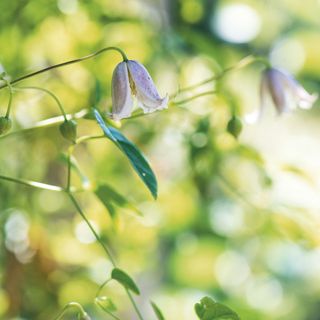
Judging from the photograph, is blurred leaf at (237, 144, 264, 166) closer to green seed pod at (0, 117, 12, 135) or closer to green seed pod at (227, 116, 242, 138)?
green seed pod at (227, 116, 242, 138)

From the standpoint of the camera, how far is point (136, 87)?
0.70 metres

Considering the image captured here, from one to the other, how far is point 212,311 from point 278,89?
1.03ft

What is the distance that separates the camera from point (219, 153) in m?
1.03

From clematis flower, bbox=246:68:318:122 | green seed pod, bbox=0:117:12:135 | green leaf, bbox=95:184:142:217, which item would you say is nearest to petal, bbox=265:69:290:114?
clematis flower, bbox=246:68:318:122

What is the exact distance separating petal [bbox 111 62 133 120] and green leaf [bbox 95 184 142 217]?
122 mm

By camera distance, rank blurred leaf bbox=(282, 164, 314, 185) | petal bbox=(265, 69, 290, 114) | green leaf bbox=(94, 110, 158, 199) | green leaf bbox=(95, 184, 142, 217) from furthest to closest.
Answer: blurred leaf bbox=(282, 164, 314, 185), petal bbox=(265, 69, 290, 114), green leaf bbox=(95, 184, 142, 217), green leaf bbox=(94, 110, 158, 199)

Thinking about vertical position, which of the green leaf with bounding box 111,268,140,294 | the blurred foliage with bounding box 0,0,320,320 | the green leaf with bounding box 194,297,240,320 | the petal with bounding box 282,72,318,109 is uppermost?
the petal with bounding box 282,72,318,109

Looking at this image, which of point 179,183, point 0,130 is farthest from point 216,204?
point 0,130

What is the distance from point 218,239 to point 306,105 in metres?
0.57

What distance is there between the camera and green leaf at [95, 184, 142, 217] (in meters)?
0.78

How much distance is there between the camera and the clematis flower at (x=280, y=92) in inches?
35.1

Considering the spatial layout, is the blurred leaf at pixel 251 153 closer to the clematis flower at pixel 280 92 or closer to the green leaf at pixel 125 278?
the clematis flower at pixel 280 92

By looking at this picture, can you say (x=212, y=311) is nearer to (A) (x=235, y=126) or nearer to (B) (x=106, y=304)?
(B) (x=106, y=304)

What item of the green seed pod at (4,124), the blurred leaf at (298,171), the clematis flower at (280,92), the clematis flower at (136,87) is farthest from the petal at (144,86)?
the blurred leaf at (298,171)
